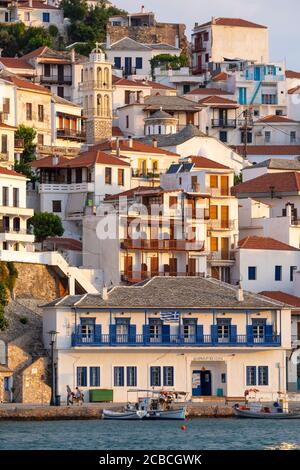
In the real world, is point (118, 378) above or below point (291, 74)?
below

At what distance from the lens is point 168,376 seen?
9181 cm

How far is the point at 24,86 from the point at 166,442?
4892 cm

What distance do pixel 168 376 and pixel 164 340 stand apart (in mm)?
1547

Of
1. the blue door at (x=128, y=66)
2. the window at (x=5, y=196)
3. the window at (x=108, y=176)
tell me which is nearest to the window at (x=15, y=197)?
the window at (x=5, y=196)

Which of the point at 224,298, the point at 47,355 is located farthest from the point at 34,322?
the point at 224,298

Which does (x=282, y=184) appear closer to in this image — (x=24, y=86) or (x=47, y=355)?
(x=24, y=86)

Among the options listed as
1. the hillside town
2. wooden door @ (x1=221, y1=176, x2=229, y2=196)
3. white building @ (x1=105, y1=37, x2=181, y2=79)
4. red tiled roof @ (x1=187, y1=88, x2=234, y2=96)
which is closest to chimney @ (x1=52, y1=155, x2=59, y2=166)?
the hillside town

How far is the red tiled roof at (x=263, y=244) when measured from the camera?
104 meters

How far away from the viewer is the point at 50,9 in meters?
155

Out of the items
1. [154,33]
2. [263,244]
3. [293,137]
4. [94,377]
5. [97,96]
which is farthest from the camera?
[154,33]

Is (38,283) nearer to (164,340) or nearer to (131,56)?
(164,340)

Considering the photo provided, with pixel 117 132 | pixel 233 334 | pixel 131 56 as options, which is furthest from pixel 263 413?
pixel 131 56

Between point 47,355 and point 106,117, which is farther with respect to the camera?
point 106,117

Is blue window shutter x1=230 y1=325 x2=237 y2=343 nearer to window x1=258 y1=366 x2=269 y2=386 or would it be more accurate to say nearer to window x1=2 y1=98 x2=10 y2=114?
window x1=258 y1=366 x2=269 y2=386
